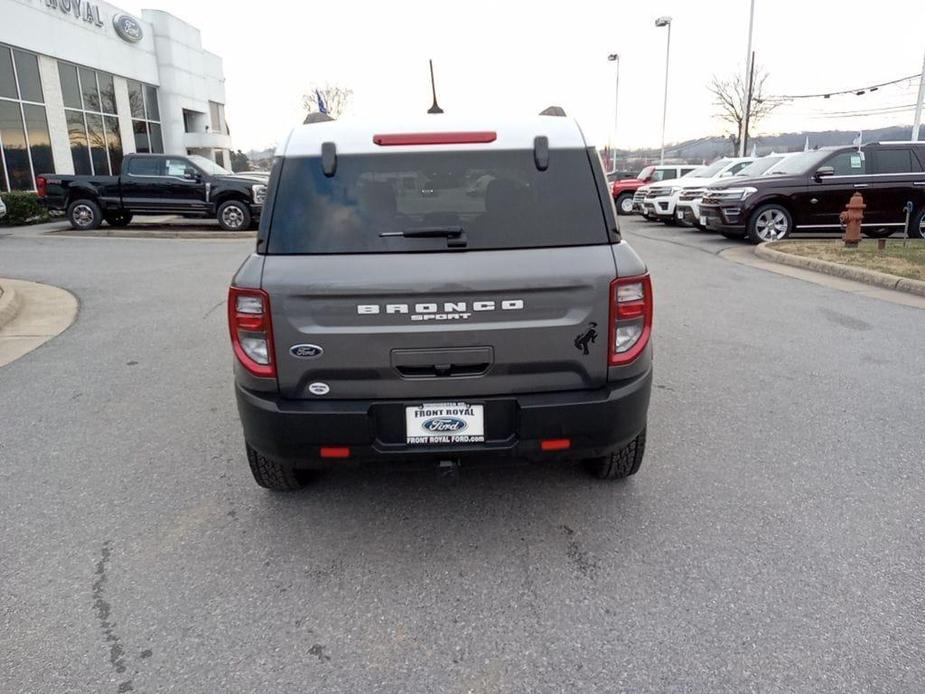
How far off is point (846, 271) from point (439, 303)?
9.21 m

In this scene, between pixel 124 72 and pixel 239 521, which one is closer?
pixel 239 521

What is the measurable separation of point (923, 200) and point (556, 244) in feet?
44.2

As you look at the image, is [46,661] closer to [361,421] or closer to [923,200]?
[361,421]

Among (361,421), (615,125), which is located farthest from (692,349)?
(615,125)

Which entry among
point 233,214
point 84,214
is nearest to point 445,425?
point 233,214

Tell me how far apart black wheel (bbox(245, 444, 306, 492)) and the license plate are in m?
0.84

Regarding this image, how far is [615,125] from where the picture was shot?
56.2 meters

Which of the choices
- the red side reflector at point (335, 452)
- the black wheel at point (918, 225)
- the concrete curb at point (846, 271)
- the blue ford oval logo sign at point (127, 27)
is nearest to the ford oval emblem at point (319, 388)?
the red side reflector at point (335, 452)

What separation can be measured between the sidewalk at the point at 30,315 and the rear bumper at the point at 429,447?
452 centimetres

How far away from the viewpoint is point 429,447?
115 inches

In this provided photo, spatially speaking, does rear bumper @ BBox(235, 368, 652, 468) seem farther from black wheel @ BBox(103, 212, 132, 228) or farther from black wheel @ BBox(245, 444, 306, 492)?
black wheel @ BBox(103, 212, 132, 228)

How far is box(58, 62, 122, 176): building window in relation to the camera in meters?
24.9

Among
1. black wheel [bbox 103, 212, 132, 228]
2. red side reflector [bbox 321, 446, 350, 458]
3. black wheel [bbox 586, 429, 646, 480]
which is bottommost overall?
black wheel [bbox 586, 429, 646, 480]

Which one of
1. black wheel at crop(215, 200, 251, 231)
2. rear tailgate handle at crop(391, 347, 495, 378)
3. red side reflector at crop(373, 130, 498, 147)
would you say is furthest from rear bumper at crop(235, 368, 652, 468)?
black wheel at crop(215, 200, 251, 231)
